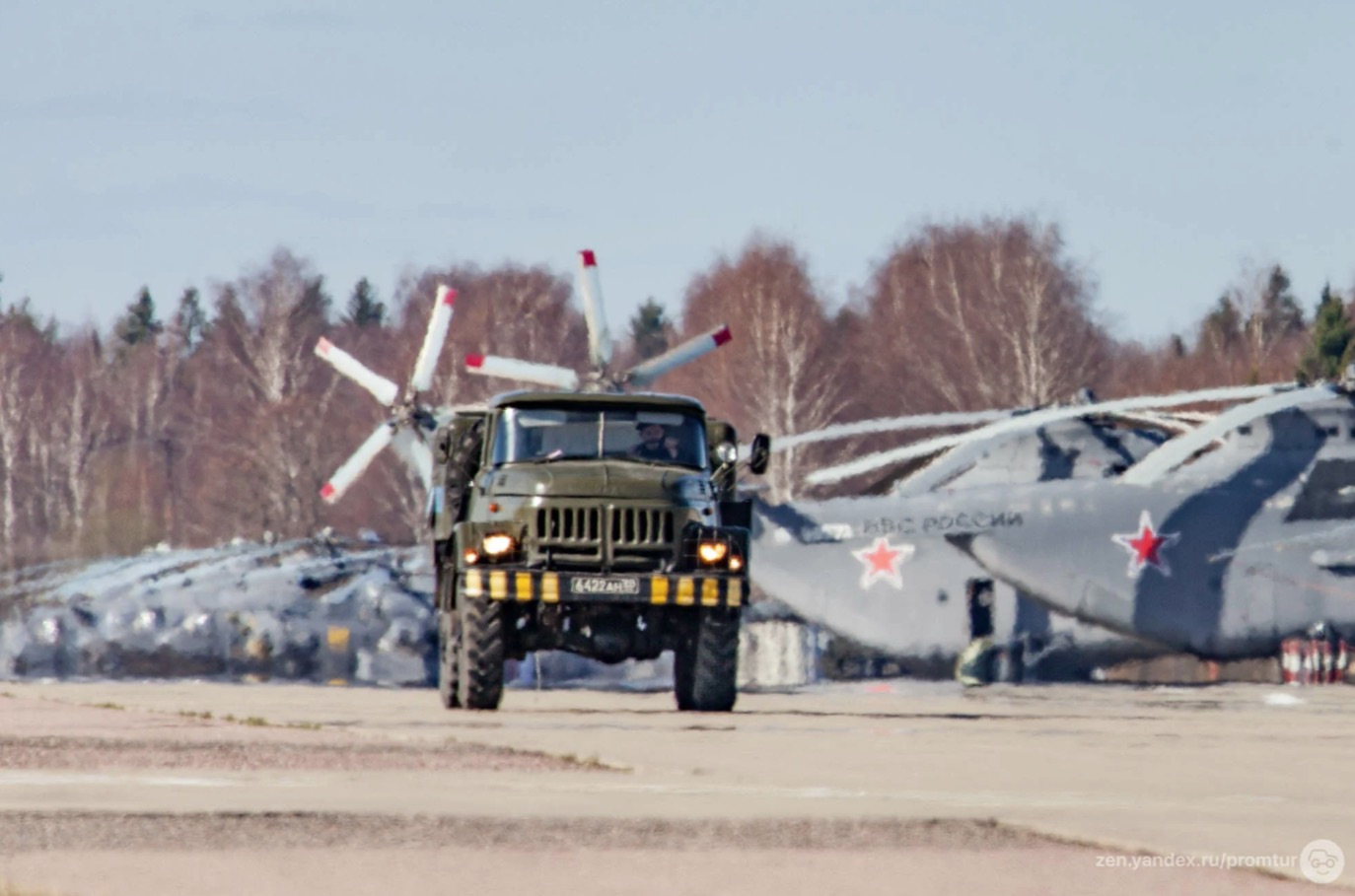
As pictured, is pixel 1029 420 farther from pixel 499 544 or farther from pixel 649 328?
pixel 649 328

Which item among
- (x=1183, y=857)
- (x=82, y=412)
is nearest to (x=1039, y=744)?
(x=1183, y=857)

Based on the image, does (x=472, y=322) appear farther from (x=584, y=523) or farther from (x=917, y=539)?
(x=584, y=523)

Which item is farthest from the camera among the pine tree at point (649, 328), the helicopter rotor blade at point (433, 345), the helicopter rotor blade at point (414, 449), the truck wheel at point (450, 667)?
the pine tree at point (649, 328)

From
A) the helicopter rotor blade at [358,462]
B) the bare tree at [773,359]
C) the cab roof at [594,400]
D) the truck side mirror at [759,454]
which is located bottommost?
the truck side mirror at [759,454]

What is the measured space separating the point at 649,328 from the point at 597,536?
137 meters

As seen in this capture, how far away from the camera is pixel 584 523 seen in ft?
73.4

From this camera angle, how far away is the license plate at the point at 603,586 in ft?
72.7

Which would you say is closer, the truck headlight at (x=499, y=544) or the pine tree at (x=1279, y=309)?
the truck headlight at (x=499, y=544)

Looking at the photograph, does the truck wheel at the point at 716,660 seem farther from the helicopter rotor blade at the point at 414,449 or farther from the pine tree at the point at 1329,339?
the pine tree at the point at 1329,339

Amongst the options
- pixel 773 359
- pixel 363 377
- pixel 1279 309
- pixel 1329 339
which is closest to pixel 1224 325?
pixel 1279 309

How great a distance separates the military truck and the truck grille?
13mm

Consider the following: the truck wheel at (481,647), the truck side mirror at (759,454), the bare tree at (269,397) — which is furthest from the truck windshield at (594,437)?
the bare tree at (269,397)

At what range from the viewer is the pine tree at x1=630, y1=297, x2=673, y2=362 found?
148000 millimetres

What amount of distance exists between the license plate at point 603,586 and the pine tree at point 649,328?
Result: 123m
